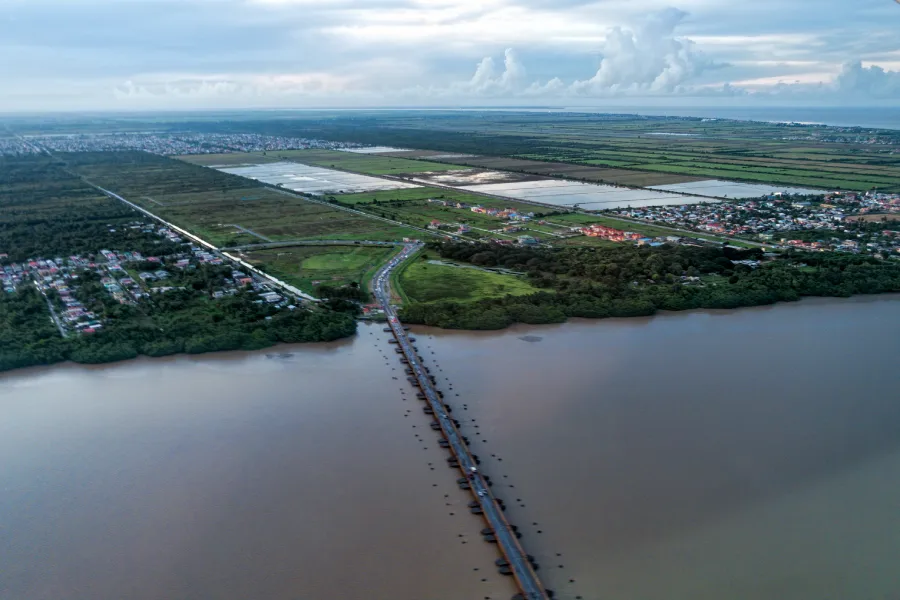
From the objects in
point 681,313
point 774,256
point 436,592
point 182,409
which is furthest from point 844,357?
point 182,409

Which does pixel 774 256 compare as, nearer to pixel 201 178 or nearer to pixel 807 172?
pixel 807 172

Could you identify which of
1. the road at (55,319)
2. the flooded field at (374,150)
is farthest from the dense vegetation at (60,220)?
the flooded field at (374,150)

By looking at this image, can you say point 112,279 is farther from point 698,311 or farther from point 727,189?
point 727,189

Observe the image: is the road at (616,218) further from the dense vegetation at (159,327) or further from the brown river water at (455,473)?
the dense vegetation at (159,327)

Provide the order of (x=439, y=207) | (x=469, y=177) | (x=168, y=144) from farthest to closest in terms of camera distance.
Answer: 1. (x=168, y=144)
2. (x=469, y=177)
3. (x=439, y=207)

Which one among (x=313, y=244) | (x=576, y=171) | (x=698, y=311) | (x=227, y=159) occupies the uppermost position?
(x=227, y=159)

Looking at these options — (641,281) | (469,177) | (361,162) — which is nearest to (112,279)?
(641,281)
